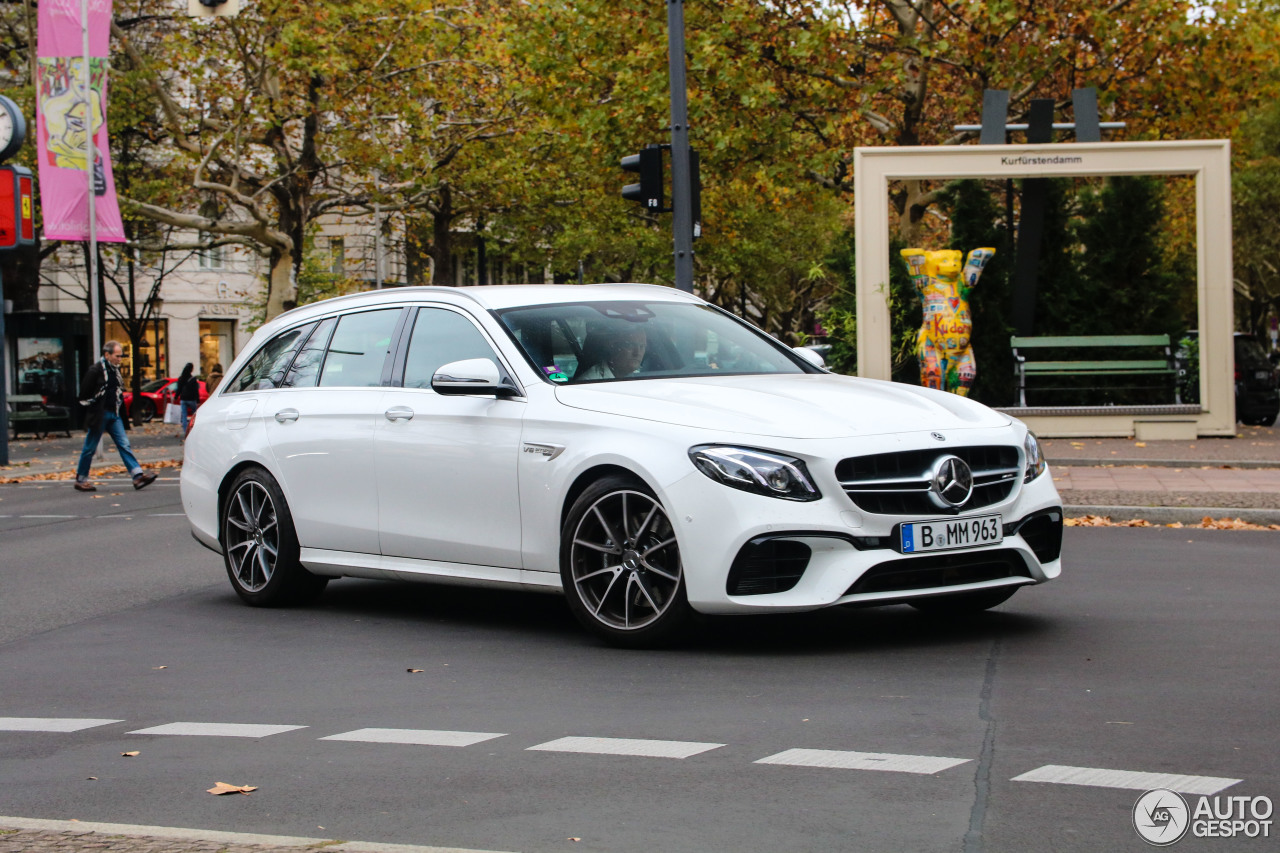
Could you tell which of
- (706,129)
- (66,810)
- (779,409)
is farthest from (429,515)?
(706,129)

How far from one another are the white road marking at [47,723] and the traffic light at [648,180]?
10503mm

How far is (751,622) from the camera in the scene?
7859 millimetres

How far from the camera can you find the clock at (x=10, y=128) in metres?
23.7

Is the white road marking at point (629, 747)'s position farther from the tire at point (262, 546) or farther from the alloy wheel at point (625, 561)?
the tire at point (262, 546)

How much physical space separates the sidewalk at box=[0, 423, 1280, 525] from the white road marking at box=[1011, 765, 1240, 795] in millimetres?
8424

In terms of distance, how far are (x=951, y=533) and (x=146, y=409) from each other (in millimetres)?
42250

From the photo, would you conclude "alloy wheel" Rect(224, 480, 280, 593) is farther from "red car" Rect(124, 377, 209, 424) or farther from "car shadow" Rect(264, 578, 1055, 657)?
"red car" Rect(124, 377, 209, 424)

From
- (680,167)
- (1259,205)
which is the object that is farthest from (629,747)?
(1259,205)

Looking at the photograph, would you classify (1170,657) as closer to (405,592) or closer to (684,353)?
(684,353)

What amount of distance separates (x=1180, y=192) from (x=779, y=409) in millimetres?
33835

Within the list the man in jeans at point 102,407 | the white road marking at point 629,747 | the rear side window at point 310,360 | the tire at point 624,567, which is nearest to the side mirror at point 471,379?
the tire at point 624,567

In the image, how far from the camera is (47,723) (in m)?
6.16

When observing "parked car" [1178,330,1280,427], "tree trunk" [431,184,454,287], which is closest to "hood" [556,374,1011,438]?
"parked car" [1178,330,1280,427]

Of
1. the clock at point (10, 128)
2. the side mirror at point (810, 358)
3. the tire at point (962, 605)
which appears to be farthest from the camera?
the clock at point (10, 128)
